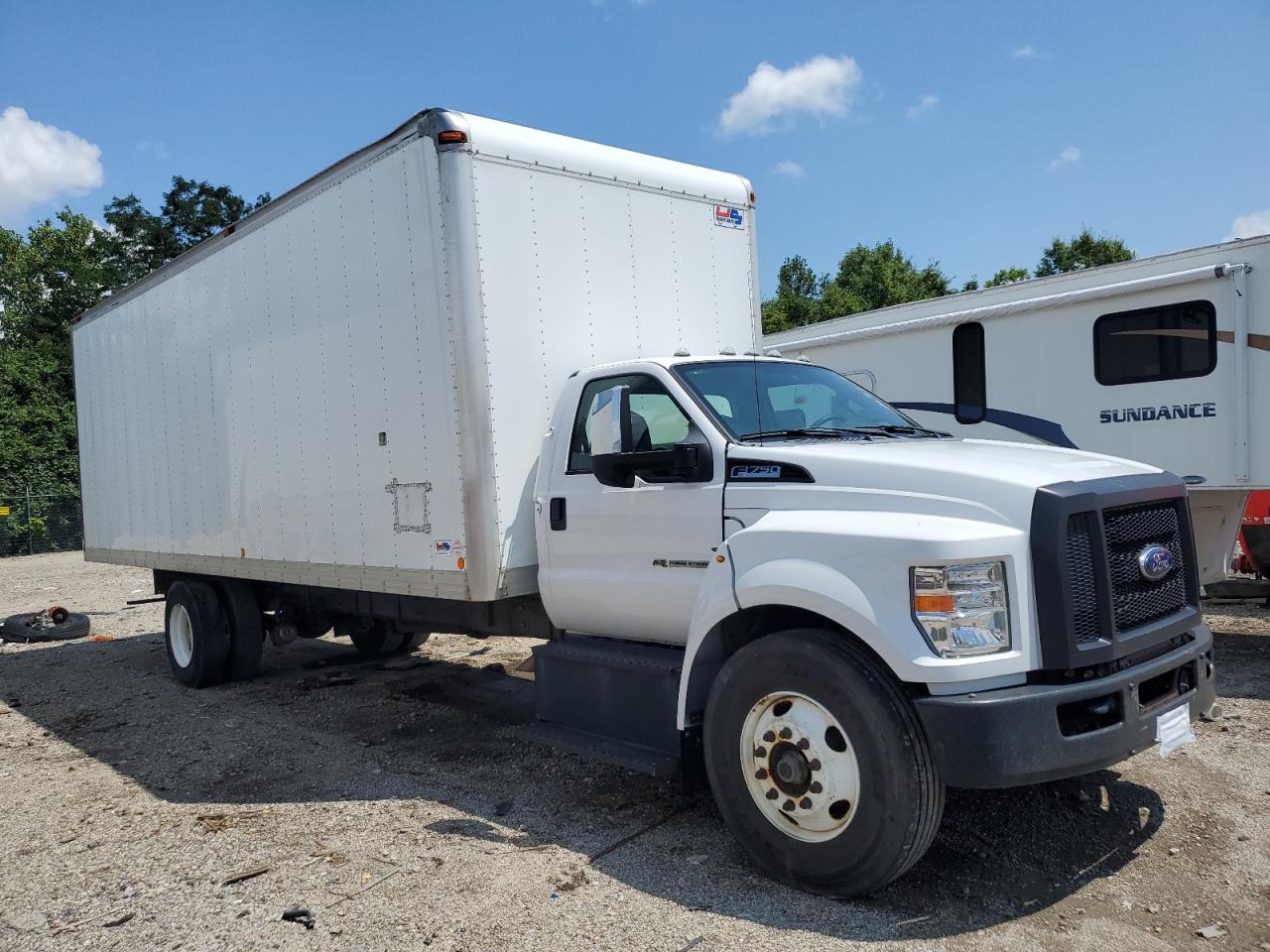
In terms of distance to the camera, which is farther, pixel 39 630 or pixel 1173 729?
pixel 39 630

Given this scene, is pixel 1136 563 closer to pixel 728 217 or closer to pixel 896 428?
pixel 896 428

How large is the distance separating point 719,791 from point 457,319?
2.77m

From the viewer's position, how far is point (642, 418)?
488 centimetres

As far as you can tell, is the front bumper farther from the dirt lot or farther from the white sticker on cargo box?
the dirt lot

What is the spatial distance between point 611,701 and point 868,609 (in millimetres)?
1736

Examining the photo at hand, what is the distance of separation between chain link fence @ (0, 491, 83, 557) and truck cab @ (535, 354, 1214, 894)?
2603 centimetres

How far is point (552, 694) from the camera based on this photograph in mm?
5227

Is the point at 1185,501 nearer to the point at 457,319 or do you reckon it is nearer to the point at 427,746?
the point at 457,319

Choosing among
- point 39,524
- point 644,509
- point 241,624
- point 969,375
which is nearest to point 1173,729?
point 644,509

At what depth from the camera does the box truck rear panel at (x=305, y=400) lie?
5512mm

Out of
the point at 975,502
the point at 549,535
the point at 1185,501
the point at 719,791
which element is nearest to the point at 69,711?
the point at 549,535

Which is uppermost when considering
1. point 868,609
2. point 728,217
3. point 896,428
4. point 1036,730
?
point 728,217

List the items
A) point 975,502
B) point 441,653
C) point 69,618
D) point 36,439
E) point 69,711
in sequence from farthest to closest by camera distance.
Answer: point 36,439, point 69,618, point 441,653, point 69,711, point 975,502

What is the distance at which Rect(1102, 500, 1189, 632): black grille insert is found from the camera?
3.74 m
